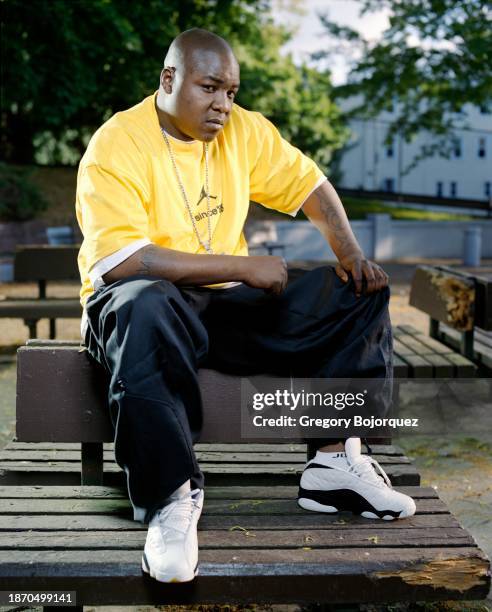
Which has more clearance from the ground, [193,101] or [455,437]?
[193,101]

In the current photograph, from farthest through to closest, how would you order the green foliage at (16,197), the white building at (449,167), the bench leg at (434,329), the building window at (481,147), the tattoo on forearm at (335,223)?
the building window at (481,147)
the white building at (449,167)
the green foliage at (16,197)
the bench leg at (434,329)
the tattoo on forearm at (335,223)

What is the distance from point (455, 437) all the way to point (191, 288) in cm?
336

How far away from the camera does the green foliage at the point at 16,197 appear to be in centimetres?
1988

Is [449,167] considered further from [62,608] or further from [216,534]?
[62,608]

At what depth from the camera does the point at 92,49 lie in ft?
57.9

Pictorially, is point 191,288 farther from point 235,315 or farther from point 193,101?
point 193,101

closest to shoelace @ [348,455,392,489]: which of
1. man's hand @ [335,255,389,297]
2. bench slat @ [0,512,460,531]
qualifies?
bench slat @ [0,512,460,531]

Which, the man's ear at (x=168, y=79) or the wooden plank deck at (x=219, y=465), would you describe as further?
the wooden plank deck at (x=219, y=465)

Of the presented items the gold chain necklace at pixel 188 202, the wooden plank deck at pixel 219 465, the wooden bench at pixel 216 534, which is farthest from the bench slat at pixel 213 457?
the gold chain necklace at pixel 188 202

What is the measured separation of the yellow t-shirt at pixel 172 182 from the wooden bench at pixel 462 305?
9.29 ft

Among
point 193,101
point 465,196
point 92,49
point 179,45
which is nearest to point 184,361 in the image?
point 193,101

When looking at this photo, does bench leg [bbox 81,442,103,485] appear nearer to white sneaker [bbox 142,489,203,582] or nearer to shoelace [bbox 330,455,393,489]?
white sneaker [bbox 142,489,203,582]

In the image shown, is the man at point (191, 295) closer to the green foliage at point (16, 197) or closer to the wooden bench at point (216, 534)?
the wooden bench at point (216, 534)

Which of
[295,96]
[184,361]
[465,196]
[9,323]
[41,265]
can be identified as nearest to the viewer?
[184,361]
